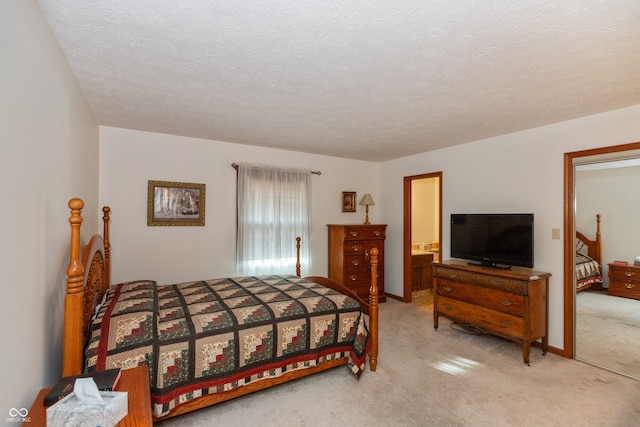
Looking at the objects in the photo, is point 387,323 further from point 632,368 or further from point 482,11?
point 482,11

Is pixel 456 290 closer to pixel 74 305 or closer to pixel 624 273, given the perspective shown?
pixel 624 273

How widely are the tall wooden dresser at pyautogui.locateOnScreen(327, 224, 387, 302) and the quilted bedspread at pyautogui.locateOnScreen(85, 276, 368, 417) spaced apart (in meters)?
1.71

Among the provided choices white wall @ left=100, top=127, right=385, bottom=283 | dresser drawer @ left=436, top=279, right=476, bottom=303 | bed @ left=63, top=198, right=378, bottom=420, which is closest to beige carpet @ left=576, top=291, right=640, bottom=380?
dresser drawer @ left=436, top=279, right=476, bottom=303

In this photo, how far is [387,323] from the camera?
389 cm

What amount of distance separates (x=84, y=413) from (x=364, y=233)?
396 centimetres

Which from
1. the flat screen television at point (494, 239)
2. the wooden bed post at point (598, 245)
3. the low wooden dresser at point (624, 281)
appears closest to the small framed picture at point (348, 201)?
the flat screen television at point (494, 239)

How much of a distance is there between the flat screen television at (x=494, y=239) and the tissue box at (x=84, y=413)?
356cm

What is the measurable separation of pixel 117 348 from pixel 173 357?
32 centimetres

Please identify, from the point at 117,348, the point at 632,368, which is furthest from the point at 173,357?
the point at 632,368

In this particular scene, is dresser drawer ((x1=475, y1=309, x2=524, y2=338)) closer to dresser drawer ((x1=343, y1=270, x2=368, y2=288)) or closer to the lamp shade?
dresser drawer ((x1=343, y1=270, x2=368, y2=288))

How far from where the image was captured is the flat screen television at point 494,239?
314 cm

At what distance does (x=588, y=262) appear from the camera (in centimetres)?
313

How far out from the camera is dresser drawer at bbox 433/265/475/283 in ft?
11.0

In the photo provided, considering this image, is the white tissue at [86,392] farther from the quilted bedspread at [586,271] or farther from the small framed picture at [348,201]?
the small framed picture at [348,201]
